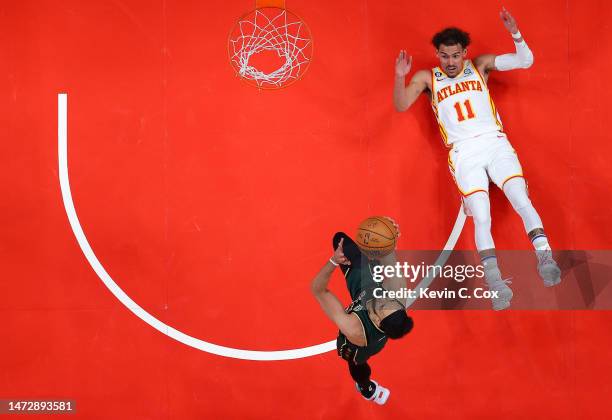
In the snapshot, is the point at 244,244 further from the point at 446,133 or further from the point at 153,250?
the point at 446,133

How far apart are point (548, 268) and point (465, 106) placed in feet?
5.39

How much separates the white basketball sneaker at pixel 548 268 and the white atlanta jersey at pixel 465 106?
4.06ft

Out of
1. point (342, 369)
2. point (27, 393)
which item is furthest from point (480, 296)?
point (27, 393)

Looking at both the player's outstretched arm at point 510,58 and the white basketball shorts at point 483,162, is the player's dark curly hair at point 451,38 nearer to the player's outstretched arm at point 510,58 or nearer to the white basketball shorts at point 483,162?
the player's outstretched arm at point 510,58

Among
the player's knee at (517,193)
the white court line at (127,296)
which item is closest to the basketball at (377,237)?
the player's knee at (517,193)

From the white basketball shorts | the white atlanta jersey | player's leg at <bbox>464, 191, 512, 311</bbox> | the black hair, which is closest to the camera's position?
the black hair

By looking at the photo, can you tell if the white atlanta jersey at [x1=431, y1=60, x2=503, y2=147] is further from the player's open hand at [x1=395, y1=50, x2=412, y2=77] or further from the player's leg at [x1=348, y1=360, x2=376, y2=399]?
the player's leg at [x1=348, y1=360, x2=376, y2=399]

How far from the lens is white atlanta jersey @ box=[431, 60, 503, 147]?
21.1ft

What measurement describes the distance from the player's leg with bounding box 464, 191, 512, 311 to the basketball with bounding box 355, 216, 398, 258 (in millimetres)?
1037

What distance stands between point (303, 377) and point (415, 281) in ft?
4.75

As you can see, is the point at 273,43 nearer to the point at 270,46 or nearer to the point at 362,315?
the point at 270,46

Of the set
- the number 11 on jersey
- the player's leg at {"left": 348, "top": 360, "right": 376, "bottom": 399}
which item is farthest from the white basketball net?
the player's leg at {"left": 348, "top": 360, "right": 376, "bottom": 399}

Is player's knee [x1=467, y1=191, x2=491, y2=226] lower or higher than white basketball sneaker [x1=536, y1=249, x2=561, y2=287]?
higher

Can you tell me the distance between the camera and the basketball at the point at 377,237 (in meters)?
5.52
